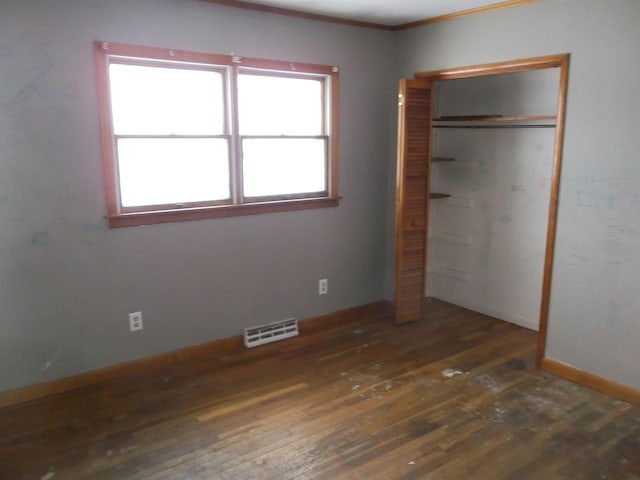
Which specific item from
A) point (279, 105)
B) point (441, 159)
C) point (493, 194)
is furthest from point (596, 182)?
point (279, 105)

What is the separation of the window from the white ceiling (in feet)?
1.28

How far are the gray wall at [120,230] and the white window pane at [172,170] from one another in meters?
0.18

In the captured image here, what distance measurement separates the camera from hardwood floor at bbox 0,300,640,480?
2387 mm

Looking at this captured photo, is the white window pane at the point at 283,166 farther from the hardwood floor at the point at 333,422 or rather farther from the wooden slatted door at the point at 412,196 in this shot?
the hardwood floor at the point at 333,422

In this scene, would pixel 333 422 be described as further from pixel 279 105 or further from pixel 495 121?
pixel 495 121

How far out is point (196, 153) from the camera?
344cm

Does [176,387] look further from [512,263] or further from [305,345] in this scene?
[512,263]

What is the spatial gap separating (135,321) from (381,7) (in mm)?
2735

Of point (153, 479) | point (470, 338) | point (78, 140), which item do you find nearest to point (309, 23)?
point (78, 140)

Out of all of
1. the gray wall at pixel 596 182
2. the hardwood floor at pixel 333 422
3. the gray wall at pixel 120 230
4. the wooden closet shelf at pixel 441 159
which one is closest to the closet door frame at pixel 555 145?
the gray wall at pixel 596 182

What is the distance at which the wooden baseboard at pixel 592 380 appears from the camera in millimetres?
2980

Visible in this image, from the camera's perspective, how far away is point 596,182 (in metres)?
3.03

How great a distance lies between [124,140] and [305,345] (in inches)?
76.2

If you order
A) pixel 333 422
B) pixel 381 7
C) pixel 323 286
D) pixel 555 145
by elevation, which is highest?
pixel 381 7
